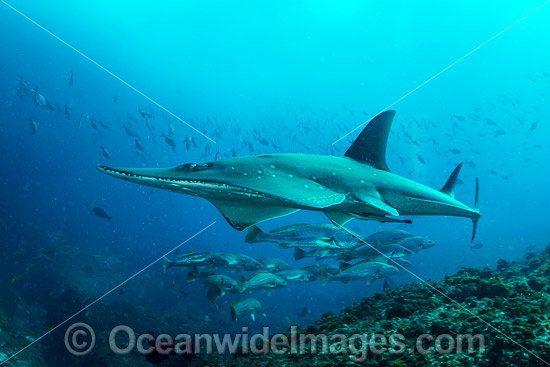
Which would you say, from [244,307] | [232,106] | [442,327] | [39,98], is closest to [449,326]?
[442,327]

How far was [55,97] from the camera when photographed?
63.2 metres

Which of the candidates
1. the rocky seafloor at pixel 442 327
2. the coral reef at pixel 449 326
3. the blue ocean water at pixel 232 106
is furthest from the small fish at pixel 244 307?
the blue ocean water at pixel 232 106

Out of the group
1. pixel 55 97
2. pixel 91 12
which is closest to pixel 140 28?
pixel 91 12

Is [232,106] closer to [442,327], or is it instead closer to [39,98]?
Answer: [39,98]

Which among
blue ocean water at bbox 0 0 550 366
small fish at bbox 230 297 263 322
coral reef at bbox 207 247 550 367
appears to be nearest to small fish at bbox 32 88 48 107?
blue ocean water at bbox 0 0 550 366

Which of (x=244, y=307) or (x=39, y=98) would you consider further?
(x=39, y=98)

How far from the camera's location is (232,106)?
9475 centimetres

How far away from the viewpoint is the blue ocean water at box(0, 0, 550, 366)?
24.3m

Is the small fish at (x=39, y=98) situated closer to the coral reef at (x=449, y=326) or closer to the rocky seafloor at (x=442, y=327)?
the rocky seafloor at (x=442, y=327)

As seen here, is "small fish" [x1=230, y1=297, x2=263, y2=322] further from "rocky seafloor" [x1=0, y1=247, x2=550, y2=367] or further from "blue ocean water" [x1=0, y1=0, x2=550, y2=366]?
"blue ocean water" [x1=0, y1=0, x2=550, y2=366]

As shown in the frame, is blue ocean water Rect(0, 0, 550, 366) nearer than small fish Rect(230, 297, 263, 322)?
No

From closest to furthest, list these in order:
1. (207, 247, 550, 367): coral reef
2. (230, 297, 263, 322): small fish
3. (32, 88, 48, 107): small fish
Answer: (207, 247, 550, 367): coral reef
(230, 297, 263, 322): small fish
(32, 88, 48, 107): small fish

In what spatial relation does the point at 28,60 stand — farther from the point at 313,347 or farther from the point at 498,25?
the point at 498,25

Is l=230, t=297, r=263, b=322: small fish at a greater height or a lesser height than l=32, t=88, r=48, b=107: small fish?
lesser
